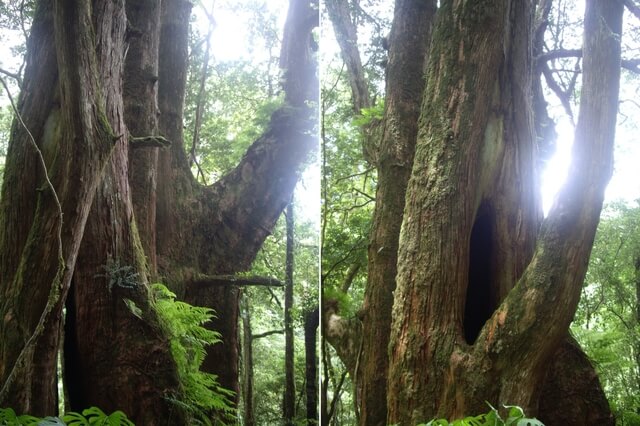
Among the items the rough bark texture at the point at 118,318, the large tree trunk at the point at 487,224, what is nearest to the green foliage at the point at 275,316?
the rough bark texture at the point at 118,318

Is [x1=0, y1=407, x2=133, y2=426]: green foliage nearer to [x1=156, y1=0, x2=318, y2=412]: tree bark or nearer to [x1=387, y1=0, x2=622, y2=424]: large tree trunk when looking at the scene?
[x1=156, y1=0, x2=318, y2=412]: tree bark

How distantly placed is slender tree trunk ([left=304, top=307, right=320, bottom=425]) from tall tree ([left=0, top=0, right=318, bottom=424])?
0.24m

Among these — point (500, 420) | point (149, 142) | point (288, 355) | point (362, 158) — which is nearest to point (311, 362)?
point (288, 355)

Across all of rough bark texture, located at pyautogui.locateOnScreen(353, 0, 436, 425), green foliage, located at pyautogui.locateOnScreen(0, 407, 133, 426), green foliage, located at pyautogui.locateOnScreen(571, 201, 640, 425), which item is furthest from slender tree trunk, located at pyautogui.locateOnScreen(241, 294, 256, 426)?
green foliage, located at pyautogui.locateOnScreen(571, 201, 640, 425)

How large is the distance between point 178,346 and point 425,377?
912 mm

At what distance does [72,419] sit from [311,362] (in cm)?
69

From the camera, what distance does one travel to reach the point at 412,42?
3.29m

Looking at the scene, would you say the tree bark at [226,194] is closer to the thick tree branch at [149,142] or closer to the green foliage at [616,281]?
the thick tree branch at [149,142]

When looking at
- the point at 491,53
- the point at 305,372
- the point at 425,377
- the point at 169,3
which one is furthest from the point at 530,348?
the point at 169,3

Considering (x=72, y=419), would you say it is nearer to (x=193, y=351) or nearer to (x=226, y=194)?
(x=193, y=351)

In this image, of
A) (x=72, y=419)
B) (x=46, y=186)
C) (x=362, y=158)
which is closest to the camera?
(x=72, y=419)

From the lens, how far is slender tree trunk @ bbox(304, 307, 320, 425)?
5.78ft

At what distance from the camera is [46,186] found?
59.4 inches

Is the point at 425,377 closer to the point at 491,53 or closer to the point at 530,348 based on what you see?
the point at 530,348
